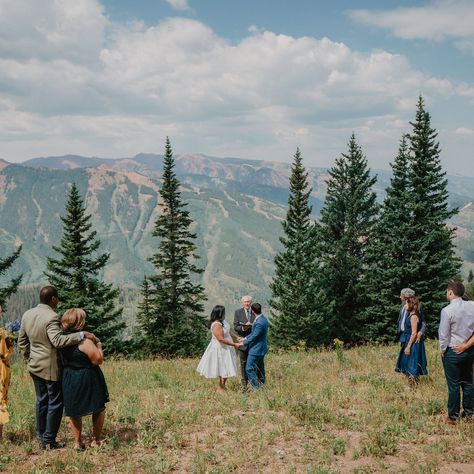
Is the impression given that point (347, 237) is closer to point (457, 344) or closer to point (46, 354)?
point (457, 344)

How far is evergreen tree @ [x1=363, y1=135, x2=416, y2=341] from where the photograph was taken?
2944cm

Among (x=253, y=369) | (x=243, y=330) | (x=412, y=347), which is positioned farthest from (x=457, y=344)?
(x=243, y=330)

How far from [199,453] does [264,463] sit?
0.99 meters

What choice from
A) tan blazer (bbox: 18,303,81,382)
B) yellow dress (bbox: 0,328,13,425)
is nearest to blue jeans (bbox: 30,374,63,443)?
tan blazer (bbox: 18,303,81,382)

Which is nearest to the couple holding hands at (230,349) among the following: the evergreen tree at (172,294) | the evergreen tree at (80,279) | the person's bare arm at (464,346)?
the person's bare arm at (464,346)

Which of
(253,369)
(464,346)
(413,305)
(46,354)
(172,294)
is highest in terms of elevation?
(413,305)

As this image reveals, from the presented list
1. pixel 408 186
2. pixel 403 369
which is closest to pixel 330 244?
pixel 408 186

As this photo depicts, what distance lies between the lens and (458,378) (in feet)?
23.9

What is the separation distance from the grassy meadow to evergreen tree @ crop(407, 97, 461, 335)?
19473 mm

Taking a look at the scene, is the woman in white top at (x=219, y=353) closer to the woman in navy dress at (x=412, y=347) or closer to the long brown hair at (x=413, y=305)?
the woman in navy dress at (x=412, y=347)

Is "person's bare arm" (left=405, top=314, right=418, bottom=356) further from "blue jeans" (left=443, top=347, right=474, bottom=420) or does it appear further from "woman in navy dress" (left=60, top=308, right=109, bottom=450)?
"woman in navy dress" (left=60, top=308, right=109, bottom=450)

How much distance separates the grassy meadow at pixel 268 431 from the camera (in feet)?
20.0

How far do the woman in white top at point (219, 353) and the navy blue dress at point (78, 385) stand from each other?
11.8ft

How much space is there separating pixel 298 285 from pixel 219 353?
24.4 meters
